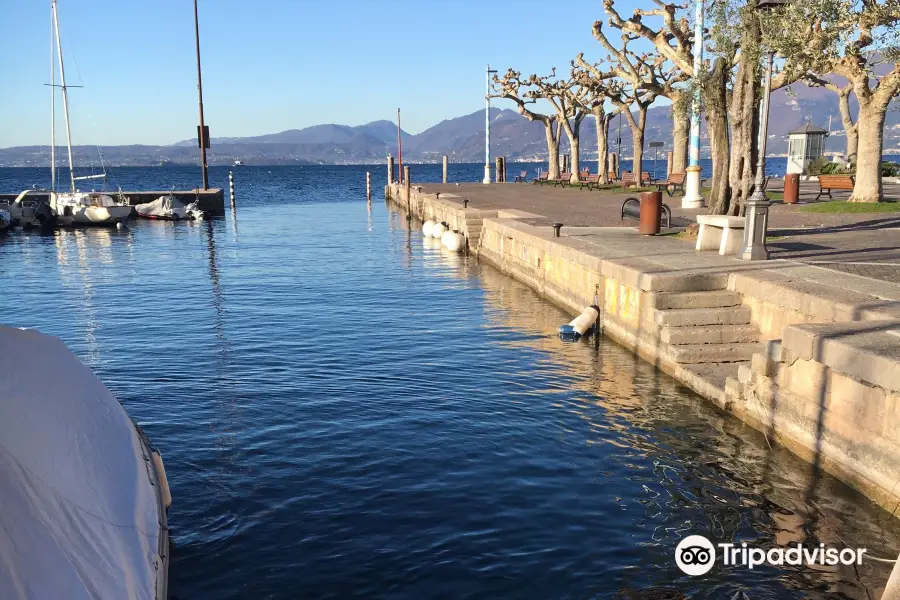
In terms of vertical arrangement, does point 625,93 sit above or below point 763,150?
above

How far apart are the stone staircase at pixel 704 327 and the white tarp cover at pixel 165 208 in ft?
124

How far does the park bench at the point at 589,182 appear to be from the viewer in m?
43.2

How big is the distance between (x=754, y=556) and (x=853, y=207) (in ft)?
64.1

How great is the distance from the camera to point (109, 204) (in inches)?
1671

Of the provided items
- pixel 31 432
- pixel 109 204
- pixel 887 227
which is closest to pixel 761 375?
pixel 31 432

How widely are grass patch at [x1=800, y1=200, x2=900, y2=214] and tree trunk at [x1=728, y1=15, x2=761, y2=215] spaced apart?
7.08 m

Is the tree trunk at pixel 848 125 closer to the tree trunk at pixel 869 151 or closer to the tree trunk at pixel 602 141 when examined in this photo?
the tree trunk at pixel 602 141

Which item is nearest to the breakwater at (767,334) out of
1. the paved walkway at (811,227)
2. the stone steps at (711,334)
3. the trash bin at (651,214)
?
the stone steps at (711,334)

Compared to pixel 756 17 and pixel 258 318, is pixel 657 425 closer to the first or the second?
pixel 258 318

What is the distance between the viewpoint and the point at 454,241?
28453mm

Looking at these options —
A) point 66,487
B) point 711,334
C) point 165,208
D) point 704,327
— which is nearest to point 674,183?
point 704,327

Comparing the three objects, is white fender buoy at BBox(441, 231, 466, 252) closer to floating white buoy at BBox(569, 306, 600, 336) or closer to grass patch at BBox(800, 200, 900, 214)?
grass patch at BBox(800, 200, 900, 214)

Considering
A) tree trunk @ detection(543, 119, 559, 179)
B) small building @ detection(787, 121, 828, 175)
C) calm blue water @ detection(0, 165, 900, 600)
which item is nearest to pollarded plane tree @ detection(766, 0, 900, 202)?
calm blue water @ detection(0, 165, 900, 600)

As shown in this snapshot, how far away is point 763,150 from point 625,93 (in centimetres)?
2782
